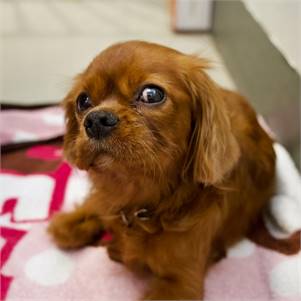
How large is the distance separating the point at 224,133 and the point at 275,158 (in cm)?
47

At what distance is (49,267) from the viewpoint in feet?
5.30

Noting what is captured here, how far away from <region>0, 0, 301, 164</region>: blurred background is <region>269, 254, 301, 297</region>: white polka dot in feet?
1.64

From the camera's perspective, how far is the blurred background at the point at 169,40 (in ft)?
6.61

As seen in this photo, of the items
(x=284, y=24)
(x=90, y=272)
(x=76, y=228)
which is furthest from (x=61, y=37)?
(x=90, y=272)

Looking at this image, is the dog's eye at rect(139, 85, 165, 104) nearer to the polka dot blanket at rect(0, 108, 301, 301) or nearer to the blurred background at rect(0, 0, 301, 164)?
the blurred background at rect(0, 0, 301, 164)

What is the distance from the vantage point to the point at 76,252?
5.49 feet

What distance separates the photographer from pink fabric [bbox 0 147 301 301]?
152 centimetres

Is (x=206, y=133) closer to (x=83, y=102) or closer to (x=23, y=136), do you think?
(x=83, y=102)

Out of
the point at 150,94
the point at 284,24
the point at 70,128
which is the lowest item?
the point at 70,128

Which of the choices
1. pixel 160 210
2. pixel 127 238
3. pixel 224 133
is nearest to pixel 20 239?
pixel 127 238

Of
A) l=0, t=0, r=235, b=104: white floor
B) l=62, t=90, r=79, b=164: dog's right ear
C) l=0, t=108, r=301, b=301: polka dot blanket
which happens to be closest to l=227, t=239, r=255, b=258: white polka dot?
l=0, t=108, r=301, b=301: polka dot blanket

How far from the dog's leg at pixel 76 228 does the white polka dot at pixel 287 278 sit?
1.82 feet

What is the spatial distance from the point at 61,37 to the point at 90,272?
1.86m

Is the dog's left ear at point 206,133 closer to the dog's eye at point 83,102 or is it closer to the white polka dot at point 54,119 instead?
the dog's eye at point 83,102
